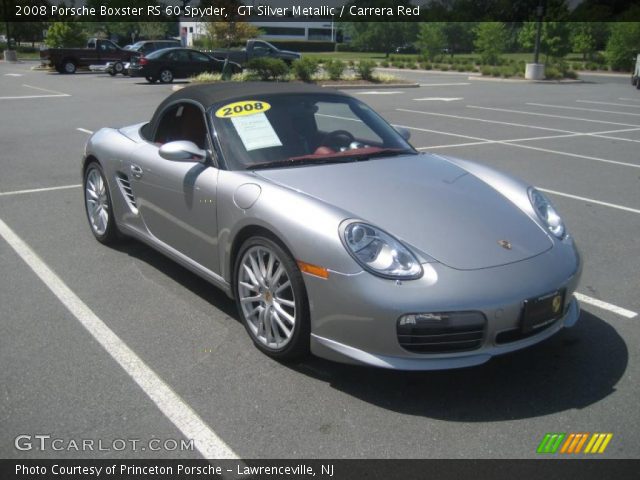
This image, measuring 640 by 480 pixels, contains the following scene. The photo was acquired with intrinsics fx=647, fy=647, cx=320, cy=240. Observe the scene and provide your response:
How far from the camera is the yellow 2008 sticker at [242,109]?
14.0ft

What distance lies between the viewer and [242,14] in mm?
34125

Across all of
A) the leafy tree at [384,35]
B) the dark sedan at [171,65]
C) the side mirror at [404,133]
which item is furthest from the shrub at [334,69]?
the leafy tree at [384,35]

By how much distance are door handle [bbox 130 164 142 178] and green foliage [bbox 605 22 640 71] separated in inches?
1786

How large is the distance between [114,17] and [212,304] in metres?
68.3

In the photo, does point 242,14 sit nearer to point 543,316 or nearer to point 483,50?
point 483,50

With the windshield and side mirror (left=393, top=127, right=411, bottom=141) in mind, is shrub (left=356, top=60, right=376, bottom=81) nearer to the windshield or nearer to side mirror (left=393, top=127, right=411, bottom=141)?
side mirror (left=393, top=127, right=411, bottom=141)

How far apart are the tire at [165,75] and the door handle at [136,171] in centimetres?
2288

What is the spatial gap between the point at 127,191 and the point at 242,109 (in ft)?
4.41

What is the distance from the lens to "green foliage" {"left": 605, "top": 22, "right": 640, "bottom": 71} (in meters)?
42.8

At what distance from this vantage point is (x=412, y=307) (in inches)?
119

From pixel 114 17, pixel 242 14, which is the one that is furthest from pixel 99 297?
pixel 114 17

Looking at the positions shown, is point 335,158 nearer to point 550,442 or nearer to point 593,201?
point 550,442

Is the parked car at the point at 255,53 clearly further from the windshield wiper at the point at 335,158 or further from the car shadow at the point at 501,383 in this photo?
the car shadow at the point at 501,383
